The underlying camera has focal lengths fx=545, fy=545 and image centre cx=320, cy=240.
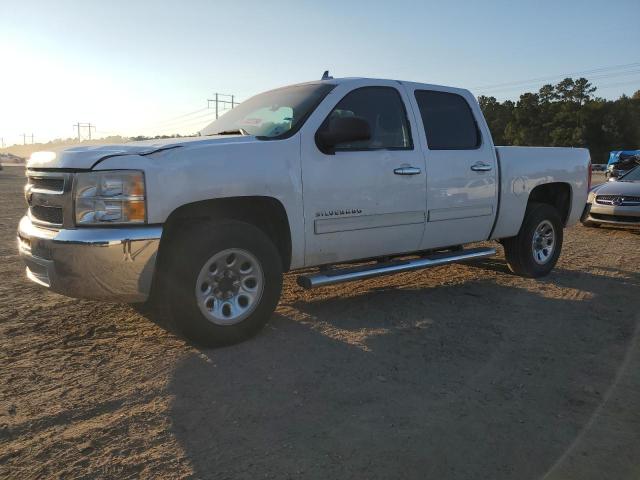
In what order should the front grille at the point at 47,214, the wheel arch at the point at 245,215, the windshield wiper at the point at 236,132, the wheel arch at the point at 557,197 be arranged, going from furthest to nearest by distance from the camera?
1. the wheel arch at the point at 557,197
2. the windshield wiper at the point at 236,132
3. the wheel arch at the point at 245,215
4. the front grille at the point at 47,214

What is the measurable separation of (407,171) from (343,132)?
0.91 metres

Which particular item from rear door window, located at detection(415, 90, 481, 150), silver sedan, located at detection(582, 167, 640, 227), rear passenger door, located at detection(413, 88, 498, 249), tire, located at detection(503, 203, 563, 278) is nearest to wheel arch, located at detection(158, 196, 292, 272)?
rear passenger door, located at detection(413, 88, 498, 249)

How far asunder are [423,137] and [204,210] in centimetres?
229

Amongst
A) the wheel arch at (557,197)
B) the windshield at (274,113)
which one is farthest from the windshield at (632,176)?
the windshield at (274,113)

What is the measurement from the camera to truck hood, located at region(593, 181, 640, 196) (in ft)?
34.3

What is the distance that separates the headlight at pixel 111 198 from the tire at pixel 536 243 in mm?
4484

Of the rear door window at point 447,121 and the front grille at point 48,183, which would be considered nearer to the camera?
the front grille at point 48,183

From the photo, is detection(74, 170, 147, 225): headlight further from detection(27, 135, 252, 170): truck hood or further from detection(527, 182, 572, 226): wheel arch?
detection(527, 182, 572, 226): wheel arch

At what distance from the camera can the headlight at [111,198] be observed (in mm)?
3502

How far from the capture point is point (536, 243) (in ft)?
21.4

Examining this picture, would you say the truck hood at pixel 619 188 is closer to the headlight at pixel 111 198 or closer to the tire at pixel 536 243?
the tire at pixel 536 243

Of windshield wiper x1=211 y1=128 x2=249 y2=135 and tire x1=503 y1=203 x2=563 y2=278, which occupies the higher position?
windshield wiper x1=211 y1=128 x2=249 y2=135

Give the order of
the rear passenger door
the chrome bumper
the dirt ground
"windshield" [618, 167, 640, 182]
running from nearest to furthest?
the dirt ground < the chrome bumper < the rear passenger door < "windshield" [618, 167, 640, 182]

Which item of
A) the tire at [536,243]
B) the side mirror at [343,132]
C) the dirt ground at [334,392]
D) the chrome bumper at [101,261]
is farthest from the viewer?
the tire at [536,243]
